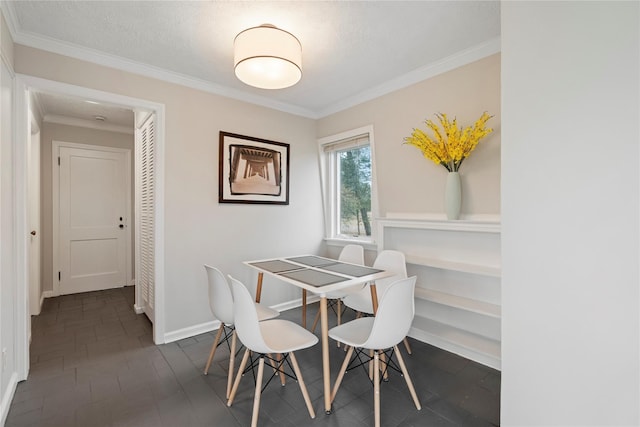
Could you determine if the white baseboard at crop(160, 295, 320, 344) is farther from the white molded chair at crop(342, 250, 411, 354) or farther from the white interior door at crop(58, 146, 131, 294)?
the white interior door at crop(58, 146, 131, 294)

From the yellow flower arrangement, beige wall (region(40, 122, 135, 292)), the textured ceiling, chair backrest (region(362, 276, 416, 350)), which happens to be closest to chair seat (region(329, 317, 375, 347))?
chair backrest (region(362, 276, 416, 350))

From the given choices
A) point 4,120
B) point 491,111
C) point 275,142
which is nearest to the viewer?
point 4,120

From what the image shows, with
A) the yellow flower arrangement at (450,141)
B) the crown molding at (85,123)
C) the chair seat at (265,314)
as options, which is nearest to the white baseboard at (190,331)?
the chair seat at (265,314)

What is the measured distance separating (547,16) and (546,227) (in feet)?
2.71

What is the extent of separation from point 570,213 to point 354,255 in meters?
2.19

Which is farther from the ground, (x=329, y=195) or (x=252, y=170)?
(x=252, y=170)

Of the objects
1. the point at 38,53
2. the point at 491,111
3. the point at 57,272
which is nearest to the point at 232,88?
the point at 38,53

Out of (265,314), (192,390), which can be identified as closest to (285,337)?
(265,314)

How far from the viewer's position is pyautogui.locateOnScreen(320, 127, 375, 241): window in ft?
11.7

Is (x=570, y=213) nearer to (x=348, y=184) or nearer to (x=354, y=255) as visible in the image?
(x=354, y=255)

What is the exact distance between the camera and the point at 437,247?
2740 millimetres

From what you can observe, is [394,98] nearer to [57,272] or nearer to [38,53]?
[38,53]

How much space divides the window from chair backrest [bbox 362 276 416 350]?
1702 millimetres

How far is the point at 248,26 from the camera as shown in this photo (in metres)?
2.09
